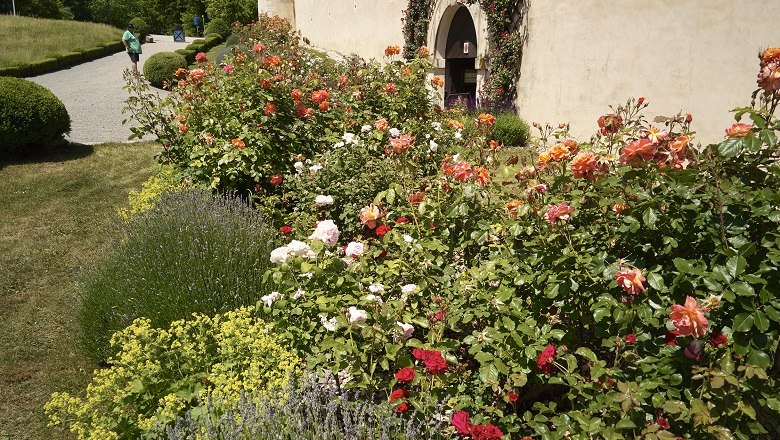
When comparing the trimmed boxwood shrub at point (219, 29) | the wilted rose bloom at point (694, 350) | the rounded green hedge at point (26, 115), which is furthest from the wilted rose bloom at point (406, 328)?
the trimmed boxwood shrub at point (219, 29)

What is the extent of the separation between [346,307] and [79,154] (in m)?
7.52

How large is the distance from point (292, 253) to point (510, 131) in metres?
6.53

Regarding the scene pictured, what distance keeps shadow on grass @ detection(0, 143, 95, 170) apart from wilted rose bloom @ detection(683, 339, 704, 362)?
28.0 ft

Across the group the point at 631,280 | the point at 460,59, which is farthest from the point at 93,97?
the point at 631,280

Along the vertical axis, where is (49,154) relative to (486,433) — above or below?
above

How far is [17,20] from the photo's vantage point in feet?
87.4

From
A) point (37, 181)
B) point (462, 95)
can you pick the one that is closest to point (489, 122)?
→ point (37, 181)

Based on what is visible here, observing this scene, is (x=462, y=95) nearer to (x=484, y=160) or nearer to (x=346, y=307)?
(x=484, y=160)

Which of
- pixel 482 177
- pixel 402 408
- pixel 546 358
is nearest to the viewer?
pixel 546 358

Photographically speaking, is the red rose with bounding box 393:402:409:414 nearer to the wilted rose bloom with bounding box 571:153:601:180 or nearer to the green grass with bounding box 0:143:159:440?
the wilted rose bloom with bounding box 571:153:601:180

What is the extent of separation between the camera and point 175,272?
3.19 meters

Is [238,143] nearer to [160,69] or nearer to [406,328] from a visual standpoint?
[406,328]

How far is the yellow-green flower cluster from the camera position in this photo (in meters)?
2.27

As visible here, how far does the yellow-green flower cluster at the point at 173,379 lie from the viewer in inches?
89.5
